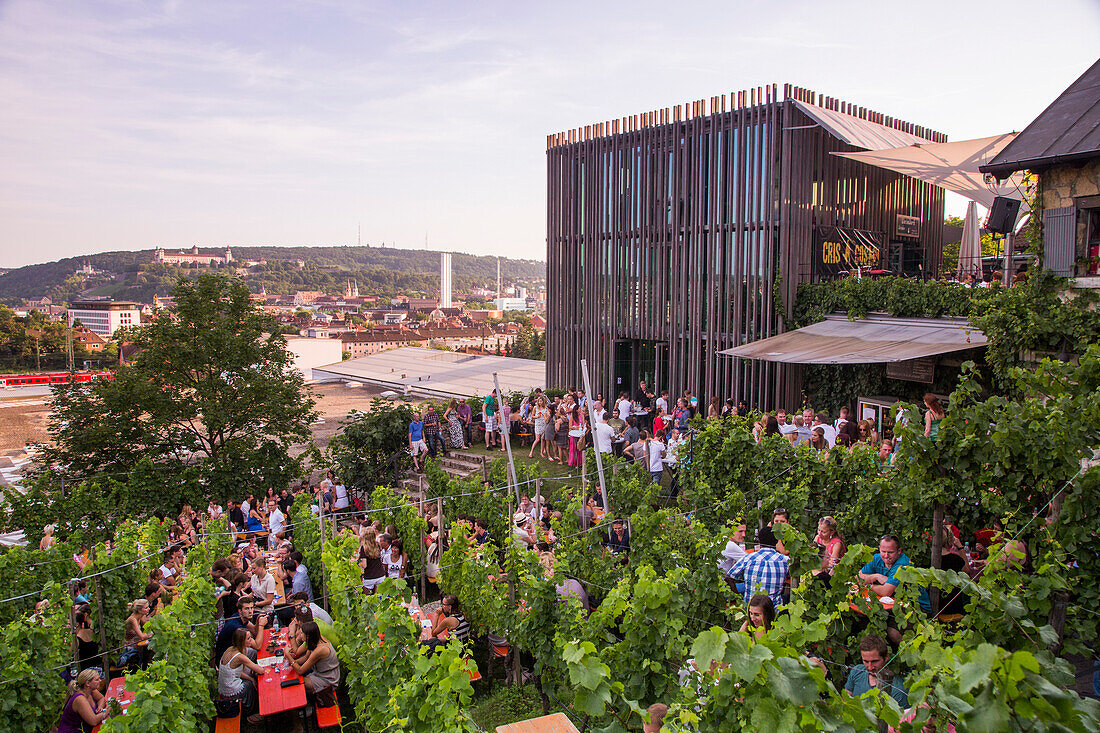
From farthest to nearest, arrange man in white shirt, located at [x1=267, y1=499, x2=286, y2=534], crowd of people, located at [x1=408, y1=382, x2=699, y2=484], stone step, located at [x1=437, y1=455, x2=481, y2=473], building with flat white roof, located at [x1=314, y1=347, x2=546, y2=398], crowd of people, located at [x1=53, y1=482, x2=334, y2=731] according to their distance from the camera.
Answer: building with flat white roof, located at [x1=314, y1=347, x2=546, y2=398] → stone step, located at [x1=437, y1=455, x2=481, y2=473] → crowd of people, located at [x1=408, y1=382, x2=699, y2=484] → man in white shirt, located at [x1=267, y1=499, x2=286, y2=534] → crowd of people, located at [x1=53, y1=482, x2=334, y2=731]

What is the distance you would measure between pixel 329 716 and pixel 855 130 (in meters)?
16.6

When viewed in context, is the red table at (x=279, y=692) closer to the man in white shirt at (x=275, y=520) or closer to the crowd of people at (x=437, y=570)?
the crowd of people at (x=437, y=570)

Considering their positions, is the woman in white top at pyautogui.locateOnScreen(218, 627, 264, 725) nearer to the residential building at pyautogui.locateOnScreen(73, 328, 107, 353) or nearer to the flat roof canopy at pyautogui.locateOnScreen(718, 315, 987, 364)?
the flat roof canopy at pyautogui.locateOnScreen(718, 315, 987, 364)

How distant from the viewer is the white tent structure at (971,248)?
15.1 metres

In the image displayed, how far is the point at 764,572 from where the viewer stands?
22.1ft

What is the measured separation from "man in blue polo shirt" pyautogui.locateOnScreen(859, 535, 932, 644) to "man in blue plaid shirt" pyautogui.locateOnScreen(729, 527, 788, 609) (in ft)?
2.35

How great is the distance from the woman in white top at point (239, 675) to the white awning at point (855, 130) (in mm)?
15146

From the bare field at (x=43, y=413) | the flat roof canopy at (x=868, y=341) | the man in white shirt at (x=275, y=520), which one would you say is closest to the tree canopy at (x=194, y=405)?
the man in white shirt at (x=275, y=520)

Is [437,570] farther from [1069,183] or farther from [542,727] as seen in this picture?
[1069,183]

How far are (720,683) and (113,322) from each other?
519 feet

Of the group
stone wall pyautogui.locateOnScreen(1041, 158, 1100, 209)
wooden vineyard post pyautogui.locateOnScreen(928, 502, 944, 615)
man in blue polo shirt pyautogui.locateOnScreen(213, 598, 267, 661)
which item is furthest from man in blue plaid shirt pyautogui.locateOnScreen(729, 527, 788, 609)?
stone wall pyautogui.locateOnScreen(1041, 158, 1100, 209)

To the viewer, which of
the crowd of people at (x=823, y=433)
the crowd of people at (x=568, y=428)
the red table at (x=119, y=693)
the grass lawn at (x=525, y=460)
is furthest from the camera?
the grass lawn at (x=525, y=460)

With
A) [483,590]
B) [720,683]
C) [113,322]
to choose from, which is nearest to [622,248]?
[483,590]

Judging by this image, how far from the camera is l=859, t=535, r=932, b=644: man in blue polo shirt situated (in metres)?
5.88
